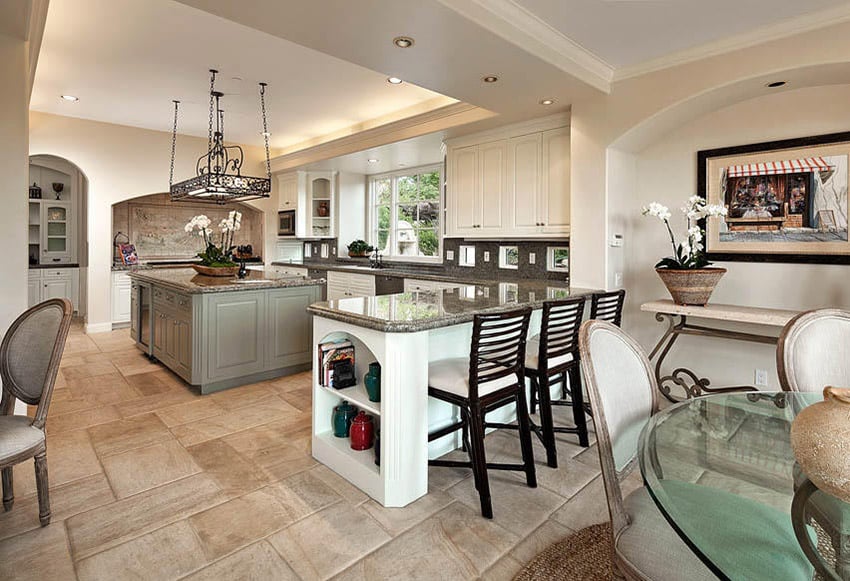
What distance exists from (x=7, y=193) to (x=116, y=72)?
1.98 m

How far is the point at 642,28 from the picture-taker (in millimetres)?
2814

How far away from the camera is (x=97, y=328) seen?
6.20 metres

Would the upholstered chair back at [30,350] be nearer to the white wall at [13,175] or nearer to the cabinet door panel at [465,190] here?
the white wall at [13,175]

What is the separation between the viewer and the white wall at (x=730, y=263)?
9.84ft

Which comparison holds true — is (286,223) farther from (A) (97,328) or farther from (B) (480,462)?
(B) (480,462)

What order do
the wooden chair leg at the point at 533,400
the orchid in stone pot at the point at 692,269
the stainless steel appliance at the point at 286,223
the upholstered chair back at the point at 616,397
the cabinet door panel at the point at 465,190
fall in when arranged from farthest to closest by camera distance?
the stainless steel appliance at the point at 286,223, the cabinet door panel at the point at 465,190, the wooden chair leg at the point at 533,400, the orchid in stone pot at the point at 692,269, the upholstered chair back at the point at 616,397

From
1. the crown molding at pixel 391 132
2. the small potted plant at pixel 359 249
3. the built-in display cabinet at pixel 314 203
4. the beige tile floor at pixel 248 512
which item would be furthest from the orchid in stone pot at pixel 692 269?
the built-in display cabinet at pixel 314 203

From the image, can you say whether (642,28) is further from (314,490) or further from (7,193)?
(7,193)

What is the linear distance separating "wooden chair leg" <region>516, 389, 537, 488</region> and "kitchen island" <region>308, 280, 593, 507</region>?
0.47m

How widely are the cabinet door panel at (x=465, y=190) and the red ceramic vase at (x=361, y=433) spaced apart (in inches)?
109

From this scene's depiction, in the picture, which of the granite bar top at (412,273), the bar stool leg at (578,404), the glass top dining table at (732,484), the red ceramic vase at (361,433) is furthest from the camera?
the granite bar top at (412,273)

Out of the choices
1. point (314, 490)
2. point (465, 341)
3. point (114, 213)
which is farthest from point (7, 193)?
point (114, 213)

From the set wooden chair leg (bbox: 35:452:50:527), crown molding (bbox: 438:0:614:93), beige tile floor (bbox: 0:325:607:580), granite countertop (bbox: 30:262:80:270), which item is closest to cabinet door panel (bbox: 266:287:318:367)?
beige tile floor (bbox: 0:325:607:580)

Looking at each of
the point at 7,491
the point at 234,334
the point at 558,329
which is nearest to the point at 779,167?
the point at 558,329
